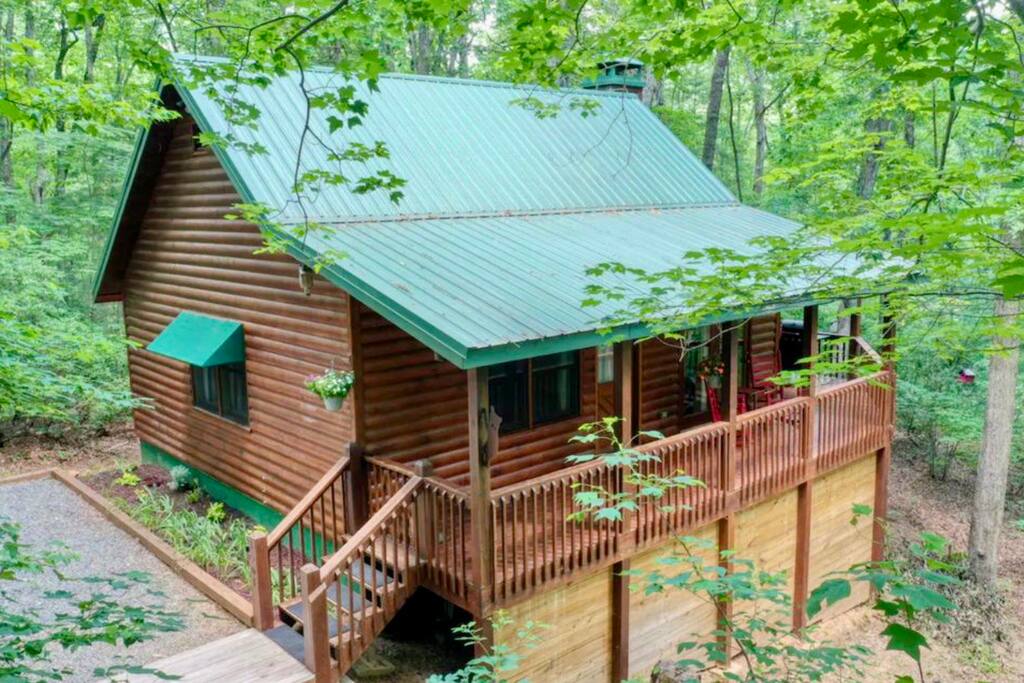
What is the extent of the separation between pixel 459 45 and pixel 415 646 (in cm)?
1936

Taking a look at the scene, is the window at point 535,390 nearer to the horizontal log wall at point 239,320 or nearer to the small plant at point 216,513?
the horizontal log wall at point 239,320

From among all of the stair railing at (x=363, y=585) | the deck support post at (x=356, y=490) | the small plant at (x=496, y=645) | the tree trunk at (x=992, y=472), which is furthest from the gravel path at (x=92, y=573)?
the tree trunk at (x=992, y=472)

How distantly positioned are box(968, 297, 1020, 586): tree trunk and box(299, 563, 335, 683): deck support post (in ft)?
37.3

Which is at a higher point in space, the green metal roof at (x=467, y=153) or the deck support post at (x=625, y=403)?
the green metal roof at (x=467, y=153)

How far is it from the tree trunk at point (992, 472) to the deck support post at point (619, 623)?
25.8ft

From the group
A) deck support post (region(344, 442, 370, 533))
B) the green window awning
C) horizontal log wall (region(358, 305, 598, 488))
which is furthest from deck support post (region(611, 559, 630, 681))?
the green window awning

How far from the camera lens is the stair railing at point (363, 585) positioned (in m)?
6.62

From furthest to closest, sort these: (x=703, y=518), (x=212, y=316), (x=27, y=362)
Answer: (x=212, y=316), (x=703, y=518), (x=27, y=362)

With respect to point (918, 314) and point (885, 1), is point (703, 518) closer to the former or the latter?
point (918, 314)

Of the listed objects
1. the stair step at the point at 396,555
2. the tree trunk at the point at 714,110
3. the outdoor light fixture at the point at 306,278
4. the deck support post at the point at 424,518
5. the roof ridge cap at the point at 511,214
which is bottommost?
the stair step at the point at 396,555

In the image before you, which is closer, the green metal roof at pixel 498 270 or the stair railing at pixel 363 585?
the green metal roof at pixel 498 270

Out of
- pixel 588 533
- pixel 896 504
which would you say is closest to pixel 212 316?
pixel 588 533

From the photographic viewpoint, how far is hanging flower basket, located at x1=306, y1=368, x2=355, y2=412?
7.90 m

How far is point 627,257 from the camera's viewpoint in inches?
363
